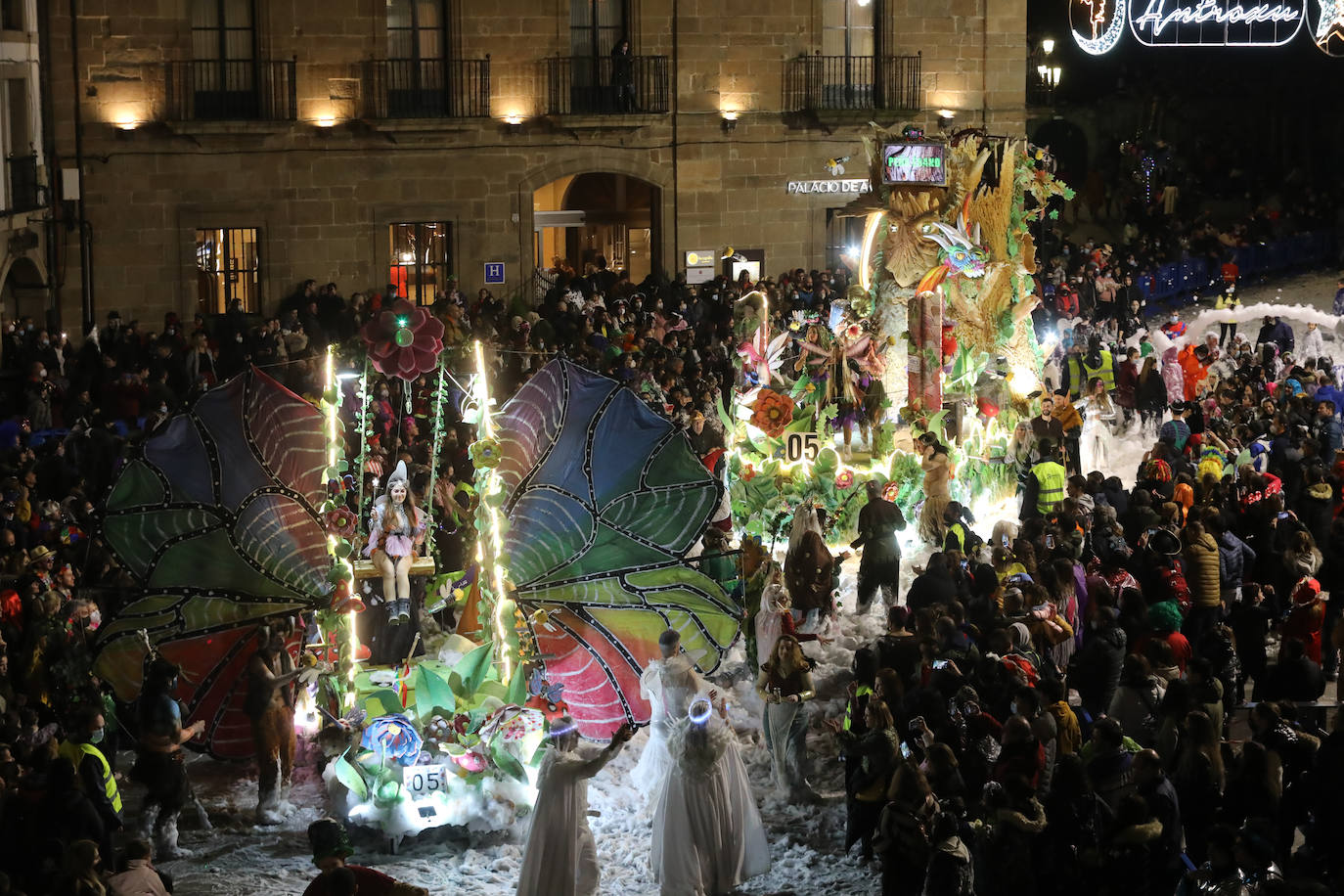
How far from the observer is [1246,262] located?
32.3m

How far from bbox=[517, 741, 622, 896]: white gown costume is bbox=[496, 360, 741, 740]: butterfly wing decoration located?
4.62ft

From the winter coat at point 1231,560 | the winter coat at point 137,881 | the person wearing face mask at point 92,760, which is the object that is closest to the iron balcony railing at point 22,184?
the person wearing face mask at point 92,760

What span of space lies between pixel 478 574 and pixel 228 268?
16.5 meters

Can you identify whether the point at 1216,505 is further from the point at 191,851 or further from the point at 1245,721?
the point at 191,851

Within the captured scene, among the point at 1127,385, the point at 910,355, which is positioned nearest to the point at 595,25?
the point at 1127,385

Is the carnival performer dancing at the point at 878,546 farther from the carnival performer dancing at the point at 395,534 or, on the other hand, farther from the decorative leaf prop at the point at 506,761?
the decorative leaf prop at the point at 506,761

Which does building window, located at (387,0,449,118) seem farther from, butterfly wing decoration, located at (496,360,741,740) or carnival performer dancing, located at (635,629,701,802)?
carnival performer dancing, located at (635,629,701,802)

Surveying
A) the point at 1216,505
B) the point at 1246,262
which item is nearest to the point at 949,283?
the point at 1216,505

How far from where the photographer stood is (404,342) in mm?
11414

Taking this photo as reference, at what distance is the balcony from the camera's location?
2802 centimetres

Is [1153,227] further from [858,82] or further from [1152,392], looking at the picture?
[1152,392]

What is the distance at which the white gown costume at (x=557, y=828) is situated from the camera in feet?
33.9

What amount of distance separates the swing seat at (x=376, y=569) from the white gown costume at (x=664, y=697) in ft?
9.47

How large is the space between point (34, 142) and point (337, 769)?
661 inches
